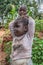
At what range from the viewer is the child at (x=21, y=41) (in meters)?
4.52

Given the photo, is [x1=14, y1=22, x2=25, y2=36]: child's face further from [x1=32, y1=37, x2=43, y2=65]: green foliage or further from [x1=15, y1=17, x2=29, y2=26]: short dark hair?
[x1=32, y1=37, x2=43, y2=65]: green foliage

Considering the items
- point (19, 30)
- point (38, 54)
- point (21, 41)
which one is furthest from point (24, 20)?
point (38, 54)

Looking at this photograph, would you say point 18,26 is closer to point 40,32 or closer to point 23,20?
point 23,20

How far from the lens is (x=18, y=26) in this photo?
4.59 m

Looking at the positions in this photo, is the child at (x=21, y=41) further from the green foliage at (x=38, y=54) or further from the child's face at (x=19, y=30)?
the green foliage at (x=38, y=54)

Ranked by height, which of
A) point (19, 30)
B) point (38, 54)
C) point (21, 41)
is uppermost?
point (19, 30)

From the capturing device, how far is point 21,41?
4.57 meters

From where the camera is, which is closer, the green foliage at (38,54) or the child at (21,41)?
the child at (21,41)

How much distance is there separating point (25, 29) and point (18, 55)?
0.38 m

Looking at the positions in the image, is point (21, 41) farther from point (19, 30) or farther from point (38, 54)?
point (38, 54)

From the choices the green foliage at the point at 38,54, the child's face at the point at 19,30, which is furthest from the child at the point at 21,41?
the green foliage at the point at 38,54

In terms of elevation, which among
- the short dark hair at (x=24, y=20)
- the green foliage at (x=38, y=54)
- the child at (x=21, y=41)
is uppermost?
the short dark hair at (x=24, y=20)

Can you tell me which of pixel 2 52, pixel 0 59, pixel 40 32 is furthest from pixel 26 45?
pixel 40 32

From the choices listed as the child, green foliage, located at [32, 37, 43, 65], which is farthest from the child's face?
green foliage, located at [32, 37, 43, 65]
